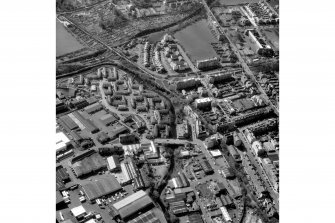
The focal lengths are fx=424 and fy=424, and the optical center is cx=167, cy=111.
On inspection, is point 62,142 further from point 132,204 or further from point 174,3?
point 174,3

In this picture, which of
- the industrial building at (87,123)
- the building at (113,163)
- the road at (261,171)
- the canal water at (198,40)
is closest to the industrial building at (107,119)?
the industrial building at (87,123)

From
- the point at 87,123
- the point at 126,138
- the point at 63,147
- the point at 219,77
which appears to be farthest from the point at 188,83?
the point at 63,147

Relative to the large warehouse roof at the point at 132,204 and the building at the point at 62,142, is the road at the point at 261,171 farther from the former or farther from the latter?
the building at the point at 62,142

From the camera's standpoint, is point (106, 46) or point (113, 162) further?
point (106, 46)

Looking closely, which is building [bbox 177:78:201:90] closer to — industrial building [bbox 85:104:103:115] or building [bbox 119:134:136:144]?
industrial building [bbox 85:104:103:115]

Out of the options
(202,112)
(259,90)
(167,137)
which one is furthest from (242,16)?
(167,137)

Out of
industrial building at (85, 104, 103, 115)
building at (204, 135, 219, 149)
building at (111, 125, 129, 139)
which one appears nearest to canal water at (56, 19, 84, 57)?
industrial building at (85, 104, 103, 115)

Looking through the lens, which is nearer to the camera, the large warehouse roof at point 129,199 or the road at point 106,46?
the large warehouse roof at point 129,199

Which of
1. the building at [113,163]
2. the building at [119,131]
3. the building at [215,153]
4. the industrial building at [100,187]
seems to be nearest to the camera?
the industrial building at [100,187]
